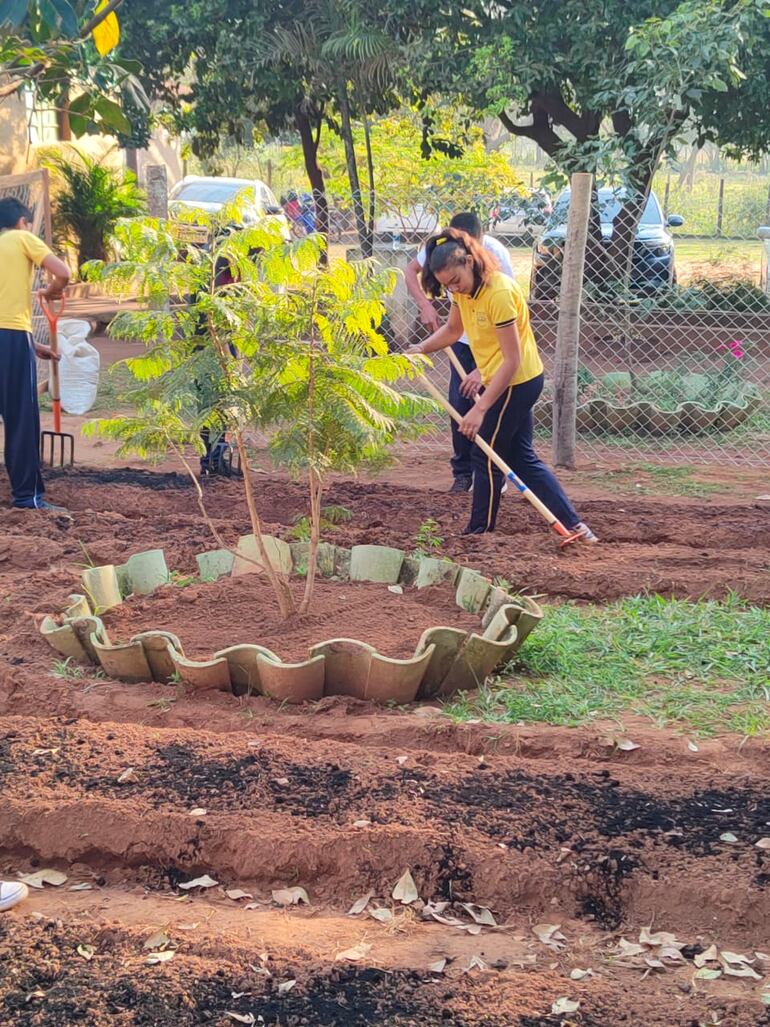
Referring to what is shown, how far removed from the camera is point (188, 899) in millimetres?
3346

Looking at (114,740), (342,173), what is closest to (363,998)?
(114,740)

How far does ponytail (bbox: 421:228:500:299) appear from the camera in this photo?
552 centimetres

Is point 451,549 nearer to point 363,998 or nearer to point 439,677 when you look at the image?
point 439,677

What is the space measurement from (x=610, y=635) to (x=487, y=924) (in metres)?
2.07

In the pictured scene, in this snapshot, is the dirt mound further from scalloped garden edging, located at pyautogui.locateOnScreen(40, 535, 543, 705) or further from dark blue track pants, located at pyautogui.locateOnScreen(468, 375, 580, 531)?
dark blue track pants, located at pyautogui.locateOnScreen(468, 375, 580, 531)

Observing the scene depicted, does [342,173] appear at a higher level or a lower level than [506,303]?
higher

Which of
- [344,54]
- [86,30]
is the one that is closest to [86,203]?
[344,54]

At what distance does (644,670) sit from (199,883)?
6.89ft

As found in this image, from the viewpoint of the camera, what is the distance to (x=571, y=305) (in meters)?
8.30

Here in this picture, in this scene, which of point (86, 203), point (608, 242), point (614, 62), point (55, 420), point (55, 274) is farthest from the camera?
point (86, 203)

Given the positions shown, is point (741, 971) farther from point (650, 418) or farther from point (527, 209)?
point (527, 209)

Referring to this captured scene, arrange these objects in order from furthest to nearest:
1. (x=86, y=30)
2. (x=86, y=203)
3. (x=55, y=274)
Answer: (x=86, y=203)
(x=55, y=274)
(x=86, y=30)

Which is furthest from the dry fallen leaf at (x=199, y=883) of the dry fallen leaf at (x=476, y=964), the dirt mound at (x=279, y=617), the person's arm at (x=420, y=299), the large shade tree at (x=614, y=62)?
the large shade tree at (x=614, y=62)

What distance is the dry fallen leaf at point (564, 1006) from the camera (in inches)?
105
